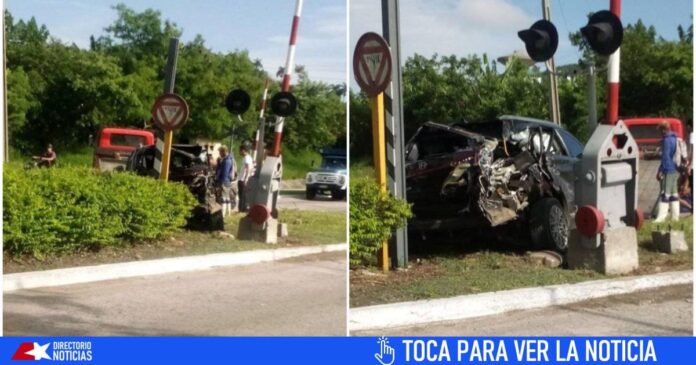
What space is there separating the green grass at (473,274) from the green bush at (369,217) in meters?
0.13

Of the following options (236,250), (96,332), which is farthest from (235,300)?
(236,250)

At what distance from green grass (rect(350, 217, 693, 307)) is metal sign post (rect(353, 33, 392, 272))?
70 cm

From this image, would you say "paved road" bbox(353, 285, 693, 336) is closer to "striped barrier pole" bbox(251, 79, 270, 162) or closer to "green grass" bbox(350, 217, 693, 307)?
"green grass" bbox(350, 217, 693, 307)

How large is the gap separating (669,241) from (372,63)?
2.55 metres

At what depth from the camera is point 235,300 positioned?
4.37m

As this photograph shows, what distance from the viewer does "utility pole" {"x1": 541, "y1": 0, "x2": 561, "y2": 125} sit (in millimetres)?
4355

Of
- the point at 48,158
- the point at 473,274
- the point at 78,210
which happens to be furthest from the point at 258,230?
the point at 48,158

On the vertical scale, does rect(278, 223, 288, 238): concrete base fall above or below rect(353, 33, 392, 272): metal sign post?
below

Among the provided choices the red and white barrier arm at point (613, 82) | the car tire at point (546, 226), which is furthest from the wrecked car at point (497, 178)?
the red and white barrier arm at point (613, 82)

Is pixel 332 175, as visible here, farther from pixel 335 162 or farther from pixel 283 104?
pixel 283 104

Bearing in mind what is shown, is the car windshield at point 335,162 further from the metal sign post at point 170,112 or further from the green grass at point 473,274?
the metal sign post at point 170,112

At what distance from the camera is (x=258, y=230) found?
695 cm

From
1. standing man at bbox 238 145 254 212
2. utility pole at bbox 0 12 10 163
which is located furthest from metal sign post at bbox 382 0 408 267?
utility pole at bbox 0 12 10 163

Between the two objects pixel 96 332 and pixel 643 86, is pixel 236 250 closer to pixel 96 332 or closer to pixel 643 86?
pixel 96 332
